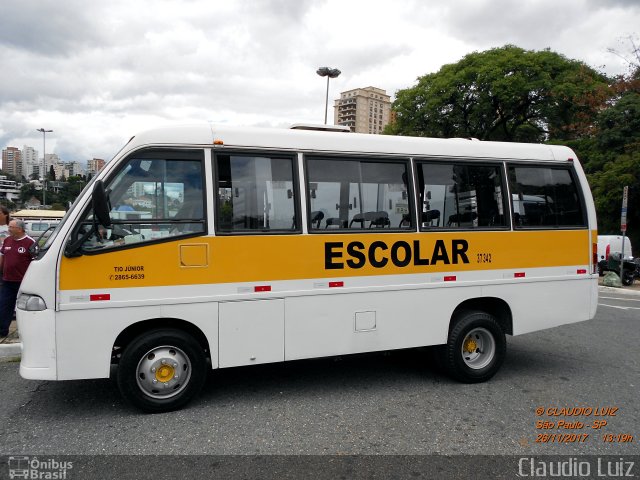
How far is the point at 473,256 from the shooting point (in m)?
5.76

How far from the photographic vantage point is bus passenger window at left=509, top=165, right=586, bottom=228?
6035 mm

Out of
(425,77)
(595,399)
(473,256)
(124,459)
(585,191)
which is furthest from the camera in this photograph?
(425,77)

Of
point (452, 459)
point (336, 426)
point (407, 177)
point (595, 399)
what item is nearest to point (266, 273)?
point (336, 426)

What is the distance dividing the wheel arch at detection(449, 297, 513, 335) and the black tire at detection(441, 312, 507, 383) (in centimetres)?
6

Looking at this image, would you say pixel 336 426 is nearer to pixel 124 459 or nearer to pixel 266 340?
pixel 266 340

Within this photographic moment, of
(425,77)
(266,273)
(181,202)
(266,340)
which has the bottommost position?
(266,340)

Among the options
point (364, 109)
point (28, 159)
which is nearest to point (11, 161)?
point (28, 159)

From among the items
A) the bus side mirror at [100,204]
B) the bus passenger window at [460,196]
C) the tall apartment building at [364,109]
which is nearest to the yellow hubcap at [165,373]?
the bus side mirror at [100,204]

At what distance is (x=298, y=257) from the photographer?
504 centimetres

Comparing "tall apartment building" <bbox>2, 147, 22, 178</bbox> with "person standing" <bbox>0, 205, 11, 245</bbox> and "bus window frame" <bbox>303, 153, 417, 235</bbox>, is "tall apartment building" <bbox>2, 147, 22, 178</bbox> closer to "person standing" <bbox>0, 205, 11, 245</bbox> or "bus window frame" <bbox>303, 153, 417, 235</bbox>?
"person standing" <bbox>0, 205, 11, 245</bbox>

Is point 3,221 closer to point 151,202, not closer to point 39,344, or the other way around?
point 39,344

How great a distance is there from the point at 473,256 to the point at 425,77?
30.5 meters

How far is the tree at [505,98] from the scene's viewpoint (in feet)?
90.3

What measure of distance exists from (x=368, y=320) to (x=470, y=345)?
1490mm
